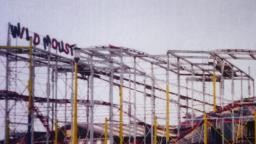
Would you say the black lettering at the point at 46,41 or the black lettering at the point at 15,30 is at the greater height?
the black lettering at the point at 15,30

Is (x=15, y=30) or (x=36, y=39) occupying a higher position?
(x=15, y=30)

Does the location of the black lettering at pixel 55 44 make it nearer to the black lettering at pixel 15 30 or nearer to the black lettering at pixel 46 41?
the black lettering at pixel 46 41

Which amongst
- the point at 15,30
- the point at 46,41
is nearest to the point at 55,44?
the point at 46,41

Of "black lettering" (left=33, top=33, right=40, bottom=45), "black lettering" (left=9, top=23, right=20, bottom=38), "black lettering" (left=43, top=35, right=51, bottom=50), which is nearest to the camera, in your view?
"black lettering" (left=9, top=23, right=20, bottom=38)

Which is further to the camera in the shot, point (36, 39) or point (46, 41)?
point (46, 41)

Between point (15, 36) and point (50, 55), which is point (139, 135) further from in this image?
point (15, 36)

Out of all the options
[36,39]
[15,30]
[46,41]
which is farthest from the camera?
[46,41]

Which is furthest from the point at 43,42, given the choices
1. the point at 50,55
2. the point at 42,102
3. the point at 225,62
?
the point at 225,62

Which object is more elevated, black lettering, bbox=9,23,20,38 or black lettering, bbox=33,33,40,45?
black lettering, bbox=9,23,20,38

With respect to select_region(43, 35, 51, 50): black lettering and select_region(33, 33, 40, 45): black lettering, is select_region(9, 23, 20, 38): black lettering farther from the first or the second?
select_region(43, 35, 51, 50): black lettering

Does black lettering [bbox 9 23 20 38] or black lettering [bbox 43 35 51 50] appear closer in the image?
black lettering [bbox 9 23 20 38]

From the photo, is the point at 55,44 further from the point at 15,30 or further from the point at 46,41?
the point at 15,30

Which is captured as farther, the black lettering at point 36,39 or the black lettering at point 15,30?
the black lettering at point 36,39

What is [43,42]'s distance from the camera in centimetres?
2877
